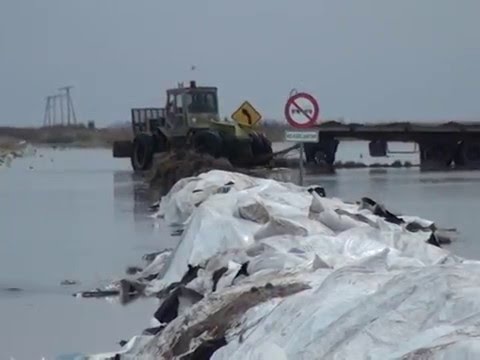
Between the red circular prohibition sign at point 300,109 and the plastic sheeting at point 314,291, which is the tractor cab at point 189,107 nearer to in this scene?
the red circular prohibition sign at point 300,109

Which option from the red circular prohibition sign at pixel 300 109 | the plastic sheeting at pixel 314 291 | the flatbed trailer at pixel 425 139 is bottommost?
the flatbed trailer at pixel 425 139

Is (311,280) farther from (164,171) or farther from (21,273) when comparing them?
(164,171)

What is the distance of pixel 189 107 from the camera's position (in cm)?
4353

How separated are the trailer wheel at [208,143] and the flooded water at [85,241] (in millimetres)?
2389

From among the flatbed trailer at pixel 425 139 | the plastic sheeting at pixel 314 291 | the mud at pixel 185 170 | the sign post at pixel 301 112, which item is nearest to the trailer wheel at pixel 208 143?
the mud at pixel 185 170

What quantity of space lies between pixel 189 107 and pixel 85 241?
24.4 meters

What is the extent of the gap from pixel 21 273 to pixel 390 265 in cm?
676

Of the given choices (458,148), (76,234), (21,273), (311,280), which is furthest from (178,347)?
(458,148)

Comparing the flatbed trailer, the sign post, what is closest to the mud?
the sign post

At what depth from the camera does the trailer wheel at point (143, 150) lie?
145 feet

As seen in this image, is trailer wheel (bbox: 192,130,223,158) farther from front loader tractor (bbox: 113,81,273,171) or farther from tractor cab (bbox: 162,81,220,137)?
tractor cab (bbox: 162,81,220,137)

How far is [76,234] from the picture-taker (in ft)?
67.9

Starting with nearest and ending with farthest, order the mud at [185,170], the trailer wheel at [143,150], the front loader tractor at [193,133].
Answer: the mud at [185,170]
the front loader tractor at [193,133]
the trailer wheel at [143,150]

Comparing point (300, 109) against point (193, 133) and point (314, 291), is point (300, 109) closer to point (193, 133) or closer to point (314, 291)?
point (314, 291)
